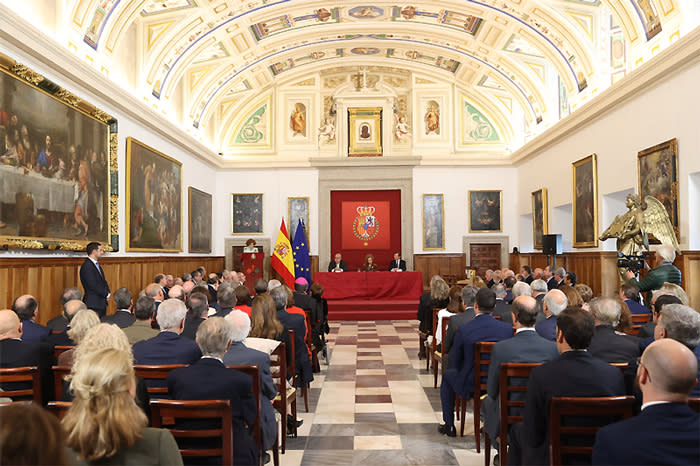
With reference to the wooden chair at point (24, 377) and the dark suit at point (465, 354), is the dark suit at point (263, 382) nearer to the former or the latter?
the wooden chair at point (24, 377)

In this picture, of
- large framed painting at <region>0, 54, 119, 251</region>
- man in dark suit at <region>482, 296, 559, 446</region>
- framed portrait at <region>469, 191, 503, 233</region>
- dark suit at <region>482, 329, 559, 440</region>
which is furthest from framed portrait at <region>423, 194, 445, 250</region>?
dark suit at <region>482, 329, 559, 440</region>

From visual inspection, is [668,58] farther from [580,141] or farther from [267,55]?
[267,55]

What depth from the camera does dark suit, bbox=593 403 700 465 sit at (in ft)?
6.24

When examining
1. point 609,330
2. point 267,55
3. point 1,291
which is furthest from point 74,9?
point 609,330

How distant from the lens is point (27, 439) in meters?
1.17

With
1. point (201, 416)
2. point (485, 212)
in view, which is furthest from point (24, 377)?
point (485, 212)

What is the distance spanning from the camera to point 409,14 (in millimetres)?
14578

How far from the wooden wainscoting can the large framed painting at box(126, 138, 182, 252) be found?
847 centimetres

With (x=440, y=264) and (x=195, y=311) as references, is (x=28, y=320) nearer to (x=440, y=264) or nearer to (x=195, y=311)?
(x=195, y=311)

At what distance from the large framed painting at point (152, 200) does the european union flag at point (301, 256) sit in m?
3.71

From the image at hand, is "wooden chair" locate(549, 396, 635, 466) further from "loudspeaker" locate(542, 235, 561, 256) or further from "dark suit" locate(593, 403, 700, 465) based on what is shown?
"loudspeaker" locate(542, 235, 561, 256)

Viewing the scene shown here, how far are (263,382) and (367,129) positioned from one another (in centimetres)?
1621

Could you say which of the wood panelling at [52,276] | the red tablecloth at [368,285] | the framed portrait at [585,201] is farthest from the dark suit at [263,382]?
the red tablecloth at [368,285]

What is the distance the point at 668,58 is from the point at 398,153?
10.9 metres
